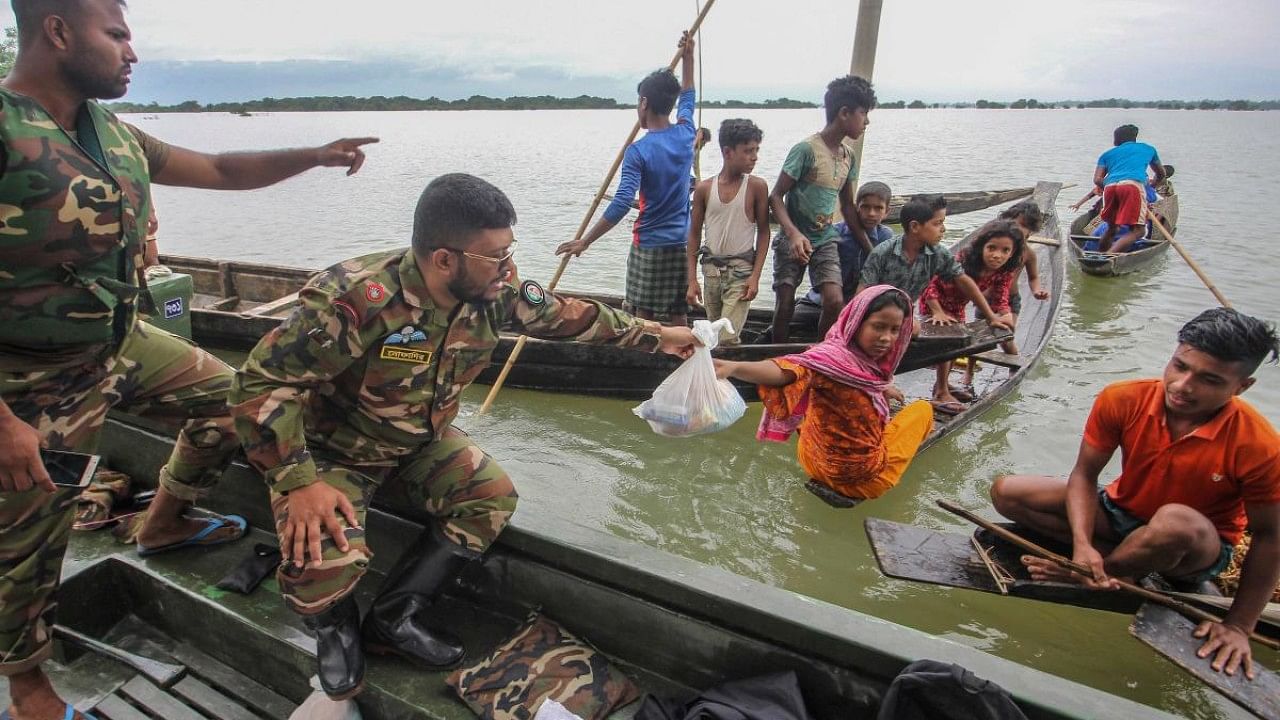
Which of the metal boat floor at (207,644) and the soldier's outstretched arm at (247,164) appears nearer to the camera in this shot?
the metal boat floor at (207,644)

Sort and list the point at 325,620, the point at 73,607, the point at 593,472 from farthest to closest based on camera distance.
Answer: the point at 593,472, the point at 73,607, the point at 325,620

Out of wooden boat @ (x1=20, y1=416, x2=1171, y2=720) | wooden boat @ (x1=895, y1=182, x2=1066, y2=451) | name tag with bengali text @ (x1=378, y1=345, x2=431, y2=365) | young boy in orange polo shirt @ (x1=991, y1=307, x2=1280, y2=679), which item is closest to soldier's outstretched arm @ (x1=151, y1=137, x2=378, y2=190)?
name tag with bengali text @ (x1=378, y1=345, x2=431, y2=365)

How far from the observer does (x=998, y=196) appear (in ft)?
45.9

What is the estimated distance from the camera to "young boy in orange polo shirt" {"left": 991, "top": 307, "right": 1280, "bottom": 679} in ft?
→ 7.93

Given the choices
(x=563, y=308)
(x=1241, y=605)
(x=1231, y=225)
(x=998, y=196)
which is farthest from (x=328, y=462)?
(x=1231, y=225)

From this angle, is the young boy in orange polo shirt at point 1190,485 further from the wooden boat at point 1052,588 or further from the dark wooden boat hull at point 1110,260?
the dark wooden boat hull at point 1110,260

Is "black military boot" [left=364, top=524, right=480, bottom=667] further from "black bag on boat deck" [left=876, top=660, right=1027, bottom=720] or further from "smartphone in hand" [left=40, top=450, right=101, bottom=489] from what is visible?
"black bag on boat deck" [left=876, top=660, right=1027, bottom=720]

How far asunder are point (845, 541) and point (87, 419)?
3471 mm

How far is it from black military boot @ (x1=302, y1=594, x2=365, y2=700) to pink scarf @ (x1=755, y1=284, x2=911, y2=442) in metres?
1.97

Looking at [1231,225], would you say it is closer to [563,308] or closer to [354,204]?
[563,308]

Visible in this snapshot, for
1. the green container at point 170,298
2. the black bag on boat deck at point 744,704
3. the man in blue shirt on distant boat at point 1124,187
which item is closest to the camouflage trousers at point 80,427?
the black bag on boat deck at point 744,704

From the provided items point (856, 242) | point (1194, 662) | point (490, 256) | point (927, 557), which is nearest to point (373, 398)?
point (490, 256)

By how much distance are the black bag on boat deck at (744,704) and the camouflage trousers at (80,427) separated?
1.71 meters

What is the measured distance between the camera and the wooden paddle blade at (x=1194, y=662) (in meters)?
2.29
